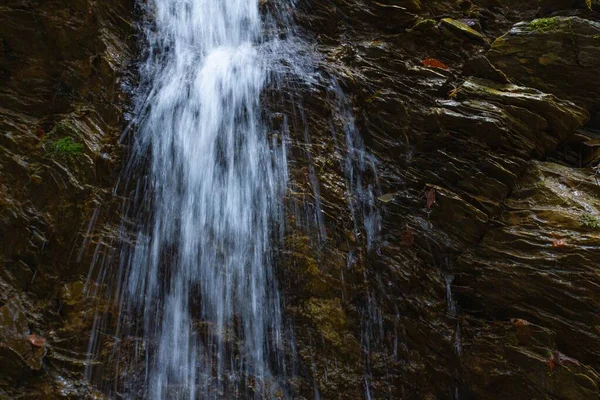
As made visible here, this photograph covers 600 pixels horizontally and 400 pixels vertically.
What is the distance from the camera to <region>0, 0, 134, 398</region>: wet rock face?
3.67 metres

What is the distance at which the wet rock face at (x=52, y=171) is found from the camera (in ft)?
12.1

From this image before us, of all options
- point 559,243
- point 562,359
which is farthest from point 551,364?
point 559,243

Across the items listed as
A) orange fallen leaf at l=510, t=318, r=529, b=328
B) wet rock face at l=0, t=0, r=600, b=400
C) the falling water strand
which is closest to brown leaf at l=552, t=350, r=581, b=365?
wet rock face at l=0, t=0, r=600, b=400

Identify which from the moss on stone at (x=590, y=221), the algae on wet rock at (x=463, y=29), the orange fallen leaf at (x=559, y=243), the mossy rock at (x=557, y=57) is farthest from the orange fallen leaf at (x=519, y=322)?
the algae on wet rock at (x=463, y=29)

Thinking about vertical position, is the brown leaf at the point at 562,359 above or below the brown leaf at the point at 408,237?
below

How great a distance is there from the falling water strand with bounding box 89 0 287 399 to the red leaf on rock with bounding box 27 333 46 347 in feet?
2.25

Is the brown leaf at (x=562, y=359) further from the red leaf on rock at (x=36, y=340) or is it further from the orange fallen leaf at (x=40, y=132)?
the orange fallen leaf at (x=40, y=132)

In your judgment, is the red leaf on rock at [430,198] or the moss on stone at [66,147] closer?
the moss on stone at [66,147]

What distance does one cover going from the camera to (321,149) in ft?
16.8

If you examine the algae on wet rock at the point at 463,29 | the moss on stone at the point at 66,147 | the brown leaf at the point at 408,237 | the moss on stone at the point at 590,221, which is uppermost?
the algae on wet rock at the point at 463,29

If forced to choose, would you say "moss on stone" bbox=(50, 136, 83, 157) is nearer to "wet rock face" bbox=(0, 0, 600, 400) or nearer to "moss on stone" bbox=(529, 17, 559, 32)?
"wet rock face" bbox=(0, 0, 600, 400)

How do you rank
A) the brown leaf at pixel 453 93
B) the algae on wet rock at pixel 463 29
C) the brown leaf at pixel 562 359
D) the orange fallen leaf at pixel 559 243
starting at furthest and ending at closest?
1. the algae on wet rock at pixel 463 29
2. the brown leaf at pixel 453 93
3. the orange fallen leaf at pixel 559 243
4. the brown leaf at pixel 562 359

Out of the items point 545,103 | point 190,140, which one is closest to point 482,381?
point 545,103

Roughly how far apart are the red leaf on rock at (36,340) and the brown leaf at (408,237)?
376cm
